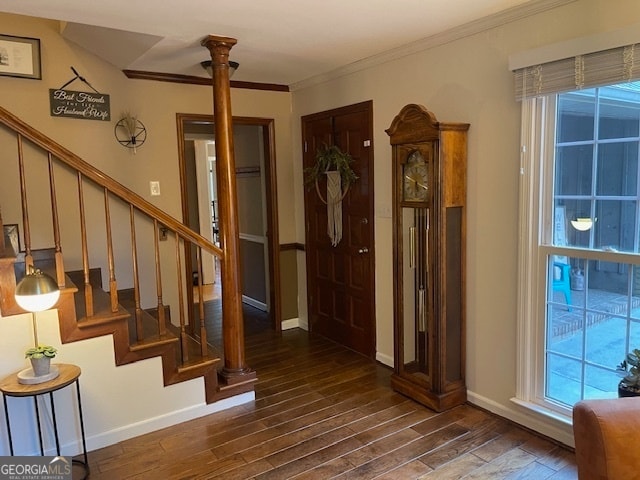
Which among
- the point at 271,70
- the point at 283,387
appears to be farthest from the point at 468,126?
the point at 283,387

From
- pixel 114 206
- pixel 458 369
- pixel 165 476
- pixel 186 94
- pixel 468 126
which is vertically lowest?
pixel 165 476

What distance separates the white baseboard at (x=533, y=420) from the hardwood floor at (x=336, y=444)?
0.15 feet

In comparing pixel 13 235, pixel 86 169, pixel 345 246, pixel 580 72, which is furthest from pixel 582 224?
pixel 13 235

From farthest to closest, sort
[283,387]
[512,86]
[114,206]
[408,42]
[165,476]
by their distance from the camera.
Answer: [114,206]
[283,387]
[408,42]
[512,86]
[165,476]

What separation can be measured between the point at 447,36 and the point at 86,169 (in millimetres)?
2257

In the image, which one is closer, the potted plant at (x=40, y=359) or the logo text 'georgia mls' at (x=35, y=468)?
the logo text 'georgia mls' at (x=35, y=468)

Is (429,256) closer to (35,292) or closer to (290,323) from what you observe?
(35,292)

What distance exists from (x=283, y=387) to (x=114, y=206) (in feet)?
6.26

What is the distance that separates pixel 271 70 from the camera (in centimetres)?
388

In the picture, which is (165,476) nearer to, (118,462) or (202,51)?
(118,462)

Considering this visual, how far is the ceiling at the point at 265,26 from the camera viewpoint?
2.44 metres

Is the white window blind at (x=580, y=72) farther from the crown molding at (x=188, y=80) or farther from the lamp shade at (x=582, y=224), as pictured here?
the crown molding at (x=188, y=80)

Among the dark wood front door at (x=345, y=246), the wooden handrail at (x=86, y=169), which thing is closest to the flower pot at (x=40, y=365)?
the wooden handrail at (x=86, y=169)

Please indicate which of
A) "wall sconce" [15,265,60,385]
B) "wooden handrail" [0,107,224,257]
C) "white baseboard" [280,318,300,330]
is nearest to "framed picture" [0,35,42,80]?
"wooden handrail" [0,107,224,257]
